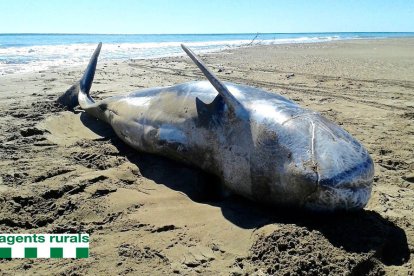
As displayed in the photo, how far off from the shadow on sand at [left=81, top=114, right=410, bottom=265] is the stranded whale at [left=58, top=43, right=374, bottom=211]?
10 cm

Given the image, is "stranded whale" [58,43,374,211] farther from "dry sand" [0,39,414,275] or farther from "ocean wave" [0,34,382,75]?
"ocean wave" [0,34,382,75]

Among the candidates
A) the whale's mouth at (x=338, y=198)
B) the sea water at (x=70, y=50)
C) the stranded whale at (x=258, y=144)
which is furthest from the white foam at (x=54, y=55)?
the whale's mouth at (x=338, y=198)

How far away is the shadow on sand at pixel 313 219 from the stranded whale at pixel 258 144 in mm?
100

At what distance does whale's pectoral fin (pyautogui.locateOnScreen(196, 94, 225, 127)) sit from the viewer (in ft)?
11.1

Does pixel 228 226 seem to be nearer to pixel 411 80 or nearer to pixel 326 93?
pixel 326 93

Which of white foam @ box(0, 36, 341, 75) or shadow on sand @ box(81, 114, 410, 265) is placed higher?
white foam @ box(0, 36, 341, 75)

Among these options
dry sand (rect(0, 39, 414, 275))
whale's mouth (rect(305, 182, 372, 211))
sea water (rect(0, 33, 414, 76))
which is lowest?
dry sand (rect(0, 39, 414, 275))

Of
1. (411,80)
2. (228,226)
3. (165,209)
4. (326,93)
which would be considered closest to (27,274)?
(165,209)

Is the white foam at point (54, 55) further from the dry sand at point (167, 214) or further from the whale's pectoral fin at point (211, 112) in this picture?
the whale's pectoral fin at point (211, 112)

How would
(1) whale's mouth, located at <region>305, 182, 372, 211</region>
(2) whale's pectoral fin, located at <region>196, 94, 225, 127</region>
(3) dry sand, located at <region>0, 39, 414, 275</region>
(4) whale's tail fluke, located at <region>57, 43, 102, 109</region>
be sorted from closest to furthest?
1. (3) dry sand, located at <region>0, 39, 414, 275</region>
2. (1) whale's mouth, located at <region>305, 182, 372, 211</region>
3. (2) whale's pectoral fin, located at <region>196, 94, 225, 127</region>
4. (4) whale's tail fluke, located at <region>57, 43, 102, 109</region>

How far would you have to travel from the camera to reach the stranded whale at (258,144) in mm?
2629

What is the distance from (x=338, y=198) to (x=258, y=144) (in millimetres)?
737

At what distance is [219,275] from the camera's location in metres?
2.40

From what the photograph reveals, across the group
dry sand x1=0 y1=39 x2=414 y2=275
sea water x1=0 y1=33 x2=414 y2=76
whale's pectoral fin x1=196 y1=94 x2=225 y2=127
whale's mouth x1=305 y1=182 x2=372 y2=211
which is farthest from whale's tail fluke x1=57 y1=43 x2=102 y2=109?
sea water x1=0 y1=33 x2=414 y2=76
